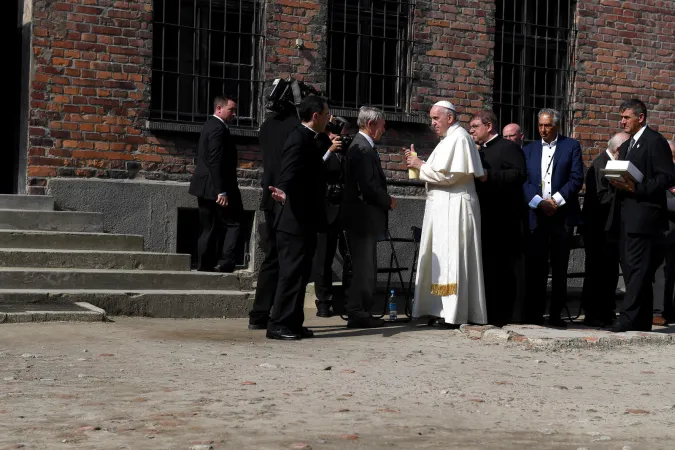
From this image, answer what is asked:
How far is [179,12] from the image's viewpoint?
43.9 feet

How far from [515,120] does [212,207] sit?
5.13m

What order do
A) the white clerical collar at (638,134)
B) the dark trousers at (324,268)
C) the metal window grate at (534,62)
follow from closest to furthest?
the white clerical collar at (638,134) → the dark trousers at (324,268) → the metal window grate at (534,62)

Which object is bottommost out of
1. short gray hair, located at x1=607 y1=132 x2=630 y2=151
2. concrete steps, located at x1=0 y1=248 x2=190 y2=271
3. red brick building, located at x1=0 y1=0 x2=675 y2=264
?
concrete steps, located at x1=0 y1=248 x2=190 y2=271

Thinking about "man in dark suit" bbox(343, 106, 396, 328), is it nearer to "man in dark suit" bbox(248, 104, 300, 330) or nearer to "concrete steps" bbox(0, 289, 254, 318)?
"man in dark suit" bbox(248, 104, 300, 330)

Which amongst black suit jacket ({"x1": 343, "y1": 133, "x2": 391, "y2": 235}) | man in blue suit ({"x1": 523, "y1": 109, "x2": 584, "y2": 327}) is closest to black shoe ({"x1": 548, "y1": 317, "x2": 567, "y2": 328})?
man in blue suit ({"x1": 523, "y1": 109, "x2": 584, "y2": 327})

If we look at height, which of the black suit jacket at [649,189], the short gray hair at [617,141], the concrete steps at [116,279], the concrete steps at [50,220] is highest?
the short gray hair at [617,141]

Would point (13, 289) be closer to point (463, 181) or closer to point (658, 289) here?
point (463, 181)

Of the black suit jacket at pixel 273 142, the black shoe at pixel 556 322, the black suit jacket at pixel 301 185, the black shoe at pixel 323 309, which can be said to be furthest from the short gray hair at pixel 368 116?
the black shoe at pixel 556 322

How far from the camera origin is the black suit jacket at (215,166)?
11.9 metres

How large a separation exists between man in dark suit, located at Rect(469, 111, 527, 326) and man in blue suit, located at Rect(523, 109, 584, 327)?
17cm

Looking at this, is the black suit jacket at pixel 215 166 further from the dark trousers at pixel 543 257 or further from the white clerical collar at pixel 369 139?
the dark trousers at pixel 543 257

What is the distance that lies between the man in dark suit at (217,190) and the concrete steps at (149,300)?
66 centimetres

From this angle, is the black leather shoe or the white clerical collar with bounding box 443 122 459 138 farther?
the white clerical collar with bounding box 443 122 459 138

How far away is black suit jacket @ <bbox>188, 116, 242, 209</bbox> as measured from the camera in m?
11.9
